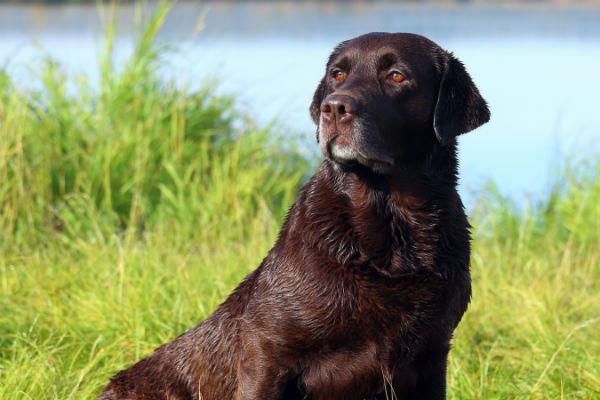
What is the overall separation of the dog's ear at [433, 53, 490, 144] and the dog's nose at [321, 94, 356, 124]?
1.13 feet

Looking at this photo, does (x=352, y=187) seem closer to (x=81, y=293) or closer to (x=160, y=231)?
(x=81, y=293)

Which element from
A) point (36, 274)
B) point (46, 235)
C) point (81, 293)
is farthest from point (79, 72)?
point (81, 293)

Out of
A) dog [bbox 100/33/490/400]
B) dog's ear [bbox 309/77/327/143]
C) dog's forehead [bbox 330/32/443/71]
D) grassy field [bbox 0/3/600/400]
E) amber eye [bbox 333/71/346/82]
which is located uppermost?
dog's forehead [bbox 330/32/443/71]

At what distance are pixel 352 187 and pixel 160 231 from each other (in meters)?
2.56

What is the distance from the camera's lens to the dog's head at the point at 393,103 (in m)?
2.60

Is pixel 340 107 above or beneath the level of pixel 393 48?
beneath

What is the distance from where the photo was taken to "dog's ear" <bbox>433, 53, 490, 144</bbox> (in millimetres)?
2717

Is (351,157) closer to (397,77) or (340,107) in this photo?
(340,107)

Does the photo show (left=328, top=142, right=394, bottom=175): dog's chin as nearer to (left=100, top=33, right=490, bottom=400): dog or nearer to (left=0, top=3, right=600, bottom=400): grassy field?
(left=100, top=33, right=490, bottom=400): dog

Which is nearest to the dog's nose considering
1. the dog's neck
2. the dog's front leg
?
the dog's neck

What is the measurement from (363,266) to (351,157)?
1.26ft

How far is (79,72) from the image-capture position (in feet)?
21.1

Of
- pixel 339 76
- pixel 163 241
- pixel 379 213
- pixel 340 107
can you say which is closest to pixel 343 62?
pixel 339 76

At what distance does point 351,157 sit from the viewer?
103 inches
